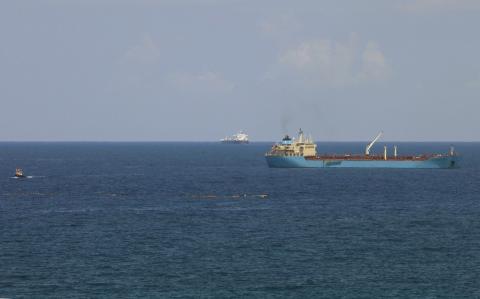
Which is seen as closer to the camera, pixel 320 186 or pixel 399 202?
pixel 399 202

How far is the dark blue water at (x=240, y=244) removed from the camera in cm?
6944

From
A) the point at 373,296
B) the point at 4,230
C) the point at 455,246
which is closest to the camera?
the point at 373,296

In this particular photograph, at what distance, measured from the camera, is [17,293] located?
6656 centimetres

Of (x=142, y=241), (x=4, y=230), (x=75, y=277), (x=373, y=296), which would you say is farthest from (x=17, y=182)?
(x=373, y=296)

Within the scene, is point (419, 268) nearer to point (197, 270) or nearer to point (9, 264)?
point (197, 270)

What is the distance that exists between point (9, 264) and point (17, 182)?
110287 mm

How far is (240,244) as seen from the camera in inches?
3538

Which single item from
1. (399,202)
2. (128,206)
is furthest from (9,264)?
(399,202)

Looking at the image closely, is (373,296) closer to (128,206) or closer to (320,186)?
(128,206)

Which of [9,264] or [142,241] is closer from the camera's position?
[9,264]

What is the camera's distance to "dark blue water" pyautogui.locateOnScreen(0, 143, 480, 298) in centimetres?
6944

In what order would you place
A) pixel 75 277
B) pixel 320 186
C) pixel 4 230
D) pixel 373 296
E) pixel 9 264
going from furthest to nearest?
pixel 320 186 < pixel 4 230 < pixel 9 264 < pixel 75 277 < pixel 373 296

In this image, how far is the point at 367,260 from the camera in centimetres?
8019

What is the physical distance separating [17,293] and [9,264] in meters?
11.7
